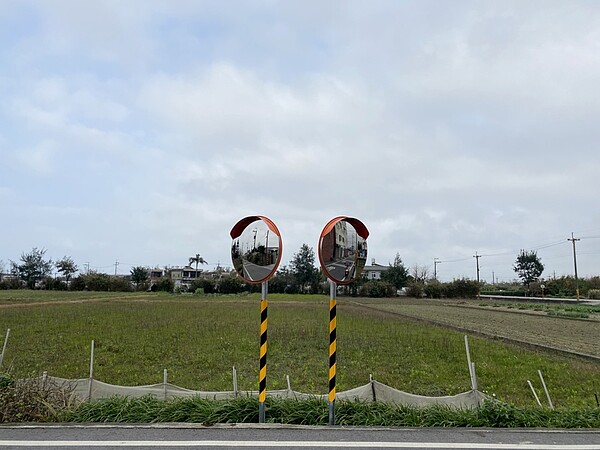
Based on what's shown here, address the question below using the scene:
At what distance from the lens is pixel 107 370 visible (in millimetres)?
11695

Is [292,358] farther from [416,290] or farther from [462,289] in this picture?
[462,289]

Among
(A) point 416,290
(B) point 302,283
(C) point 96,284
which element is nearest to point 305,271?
(B) point 302,283

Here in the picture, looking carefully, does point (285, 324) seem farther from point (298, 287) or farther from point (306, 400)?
point (298, 287)

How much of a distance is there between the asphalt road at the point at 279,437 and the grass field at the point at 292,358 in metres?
4.28

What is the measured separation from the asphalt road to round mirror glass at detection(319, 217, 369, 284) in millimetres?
1410

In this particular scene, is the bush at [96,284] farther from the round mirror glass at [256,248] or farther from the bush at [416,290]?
the round mirror glass at [256,248]

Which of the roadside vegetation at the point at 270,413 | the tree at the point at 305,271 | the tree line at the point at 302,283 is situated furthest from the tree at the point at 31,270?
the roadside vegetation at the point at 270,413

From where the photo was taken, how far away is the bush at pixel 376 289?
66.6 m

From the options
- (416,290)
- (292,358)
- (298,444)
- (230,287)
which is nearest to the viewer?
(298,444)

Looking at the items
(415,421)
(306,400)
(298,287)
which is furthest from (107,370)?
(298,287)

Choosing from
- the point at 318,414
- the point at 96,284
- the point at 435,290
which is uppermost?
the point at 96,284

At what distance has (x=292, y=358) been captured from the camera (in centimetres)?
1338

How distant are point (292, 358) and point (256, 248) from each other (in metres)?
9.52

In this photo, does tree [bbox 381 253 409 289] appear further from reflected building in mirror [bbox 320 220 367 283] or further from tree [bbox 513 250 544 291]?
reflected building in mirror [bbox 320 220 367 283]
